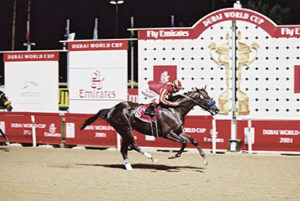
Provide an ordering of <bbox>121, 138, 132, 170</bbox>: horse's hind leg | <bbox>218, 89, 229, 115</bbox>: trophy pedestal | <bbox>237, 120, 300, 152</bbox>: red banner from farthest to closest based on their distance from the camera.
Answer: <bbox>218, 89, 229, 115</bbox>: trophy pedestal < <bbox>237, 120, 300, 152</bbox>: red banner < <bbox>121, 138, 132, 170</bbox>: horse's hind leg

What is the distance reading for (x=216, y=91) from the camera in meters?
16.1

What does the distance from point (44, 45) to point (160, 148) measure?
125 feet

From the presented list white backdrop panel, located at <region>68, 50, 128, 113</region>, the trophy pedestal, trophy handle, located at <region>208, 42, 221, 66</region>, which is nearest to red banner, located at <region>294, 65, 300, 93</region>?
the trophy pedestal

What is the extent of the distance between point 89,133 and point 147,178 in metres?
7.03

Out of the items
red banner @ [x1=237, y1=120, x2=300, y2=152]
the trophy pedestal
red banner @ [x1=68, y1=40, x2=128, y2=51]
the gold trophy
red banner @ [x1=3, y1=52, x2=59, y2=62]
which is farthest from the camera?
red banner @ [x1=3, y1=52, x2=59, y2=62]

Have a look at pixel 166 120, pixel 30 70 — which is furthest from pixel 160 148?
pixel 30 70

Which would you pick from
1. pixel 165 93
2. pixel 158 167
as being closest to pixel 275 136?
pixel 158 167

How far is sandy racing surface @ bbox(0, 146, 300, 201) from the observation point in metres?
8.01

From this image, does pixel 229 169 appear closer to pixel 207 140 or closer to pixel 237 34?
pixel 207 140

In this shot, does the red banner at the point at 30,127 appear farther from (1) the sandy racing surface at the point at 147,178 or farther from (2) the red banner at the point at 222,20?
(2) the red banner at the point at 222,20

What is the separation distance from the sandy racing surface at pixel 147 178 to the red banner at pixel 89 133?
74.6 inches

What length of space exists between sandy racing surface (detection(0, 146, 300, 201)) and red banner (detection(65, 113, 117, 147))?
189 centimetres

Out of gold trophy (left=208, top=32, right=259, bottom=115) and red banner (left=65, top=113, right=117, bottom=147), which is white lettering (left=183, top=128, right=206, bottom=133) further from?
red banner (left=65, top=113, right=117, bottom=147)

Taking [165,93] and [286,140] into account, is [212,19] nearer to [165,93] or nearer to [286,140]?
[286,140]
